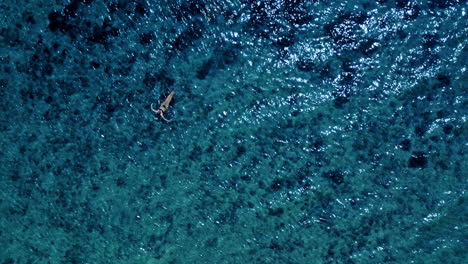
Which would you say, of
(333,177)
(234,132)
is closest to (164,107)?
(234,132)

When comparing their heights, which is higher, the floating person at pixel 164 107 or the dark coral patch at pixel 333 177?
the floating person at pixel 164 107

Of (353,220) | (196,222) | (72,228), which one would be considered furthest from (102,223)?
(353,220)

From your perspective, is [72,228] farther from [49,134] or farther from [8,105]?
[8,105]

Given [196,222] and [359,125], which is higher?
[359,125]

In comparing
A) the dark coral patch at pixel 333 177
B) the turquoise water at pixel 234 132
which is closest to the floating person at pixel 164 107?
the turquoise water at pixel 234 132

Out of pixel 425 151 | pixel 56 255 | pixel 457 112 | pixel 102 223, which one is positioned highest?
pixel 457 112

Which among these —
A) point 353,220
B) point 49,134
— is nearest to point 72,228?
point 49,134

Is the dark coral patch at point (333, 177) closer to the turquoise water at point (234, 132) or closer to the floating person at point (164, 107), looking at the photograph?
the turquoise water at point (234, 132)

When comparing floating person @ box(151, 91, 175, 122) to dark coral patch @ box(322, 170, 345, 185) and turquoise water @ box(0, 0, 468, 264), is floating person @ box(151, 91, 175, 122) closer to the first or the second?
turquoise water @ box(0, 0, 468, 264)

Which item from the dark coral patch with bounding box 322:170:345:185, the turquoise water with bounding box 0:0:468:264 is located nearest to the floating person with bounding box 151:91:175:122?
the turquoise water with bounding box 0:0:468:264
